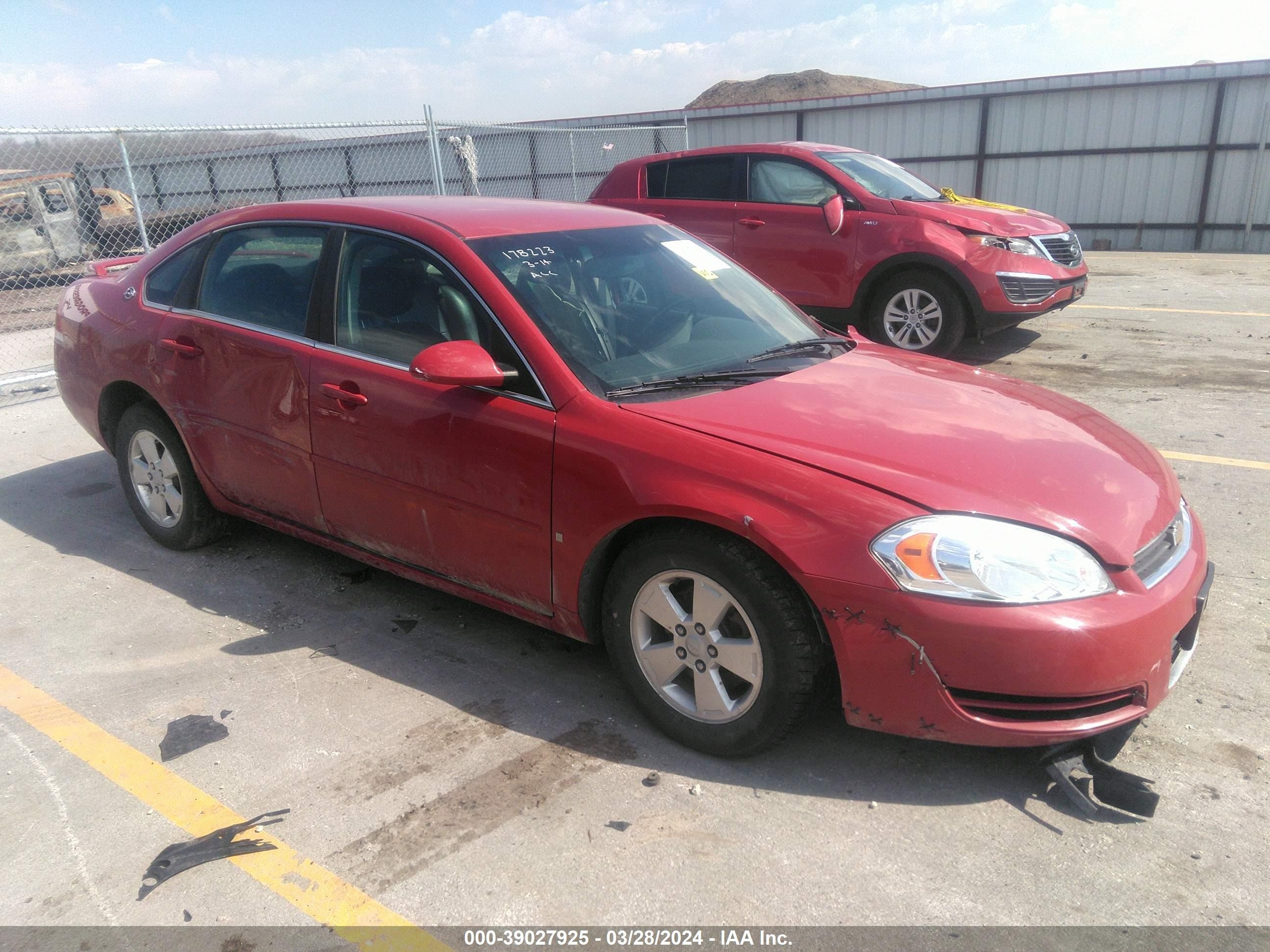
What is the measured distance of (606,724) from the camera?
3.04m

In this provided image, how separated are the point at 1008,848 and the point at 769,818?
2.07ft

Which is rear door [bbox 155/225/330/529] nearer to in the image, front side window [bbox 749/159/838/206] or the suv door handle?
the suv door handle

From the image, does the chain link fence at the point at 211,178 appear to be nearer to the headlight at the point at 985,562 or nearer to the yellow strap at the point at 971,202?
the yellow strap at the point at 971,202

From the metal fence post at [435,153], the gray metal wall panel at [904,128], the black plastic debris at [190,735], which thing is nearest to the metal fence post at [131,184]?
the metal fence post at [435,153]

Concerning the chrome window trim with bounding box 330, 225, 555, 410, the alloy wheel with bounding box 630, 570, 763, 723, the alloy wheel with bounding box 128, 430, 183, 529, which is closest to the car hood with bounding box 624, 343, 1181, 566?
the chrome window trim with bounding box 330, 225, 555, 410

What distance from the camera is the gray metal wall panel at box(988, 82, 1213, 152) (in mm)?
16547

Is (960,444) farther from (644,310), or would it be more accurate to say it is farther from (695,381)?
(644,310)

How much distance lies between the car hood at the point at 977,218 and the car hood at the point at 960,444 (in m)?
4.49

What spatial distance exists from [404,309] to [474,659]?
4.44 ft

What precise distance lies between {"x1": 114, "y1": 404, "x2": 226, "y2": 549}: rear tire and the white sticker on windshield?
2.44 metres

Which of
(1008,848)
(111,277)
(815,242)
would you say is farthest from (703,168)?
(1008,848)

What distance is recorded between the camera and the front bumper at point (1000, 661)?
235 centimetres

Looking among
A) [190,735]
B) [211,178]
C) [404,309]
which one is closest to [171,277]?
[404,309]

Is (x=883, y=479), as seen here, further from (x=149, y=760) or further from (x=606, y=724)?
(x=149, y=760)
